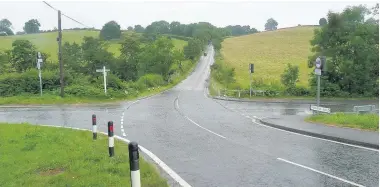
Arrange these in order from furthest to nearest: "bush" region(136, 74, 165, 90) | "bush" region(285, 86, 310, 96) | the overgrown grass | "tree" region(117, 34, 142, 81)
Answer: "tree" region(117, 34, 142, 81)
"bush" region(136, 74, 165, 90)
"bush" region(285, 86, 310, 96)
the overgrown grass

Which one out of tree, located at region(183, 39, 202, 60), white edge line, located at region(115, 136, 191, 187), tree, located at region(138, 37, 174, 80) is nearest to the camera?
white edge line, located at region(115, 136, 191, 187)

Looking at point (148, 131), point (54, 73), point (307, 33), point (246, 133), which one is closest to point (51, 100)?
point (54, 73)

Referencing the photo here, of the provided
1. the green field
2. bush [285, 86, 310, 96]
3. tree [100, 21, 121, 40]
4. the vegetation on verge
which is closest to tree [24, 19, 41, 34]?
tree [100, 21, 121, 40]

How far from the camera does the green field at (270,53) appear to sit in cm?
7834

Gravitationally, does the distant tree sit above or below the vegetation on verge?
above

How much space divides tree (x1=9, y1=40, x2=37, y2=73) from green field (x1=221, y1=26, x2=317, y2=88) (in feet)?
119

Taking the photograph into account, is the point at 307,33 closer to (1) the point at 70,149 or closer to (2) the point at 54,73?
(2) the point at 54,73

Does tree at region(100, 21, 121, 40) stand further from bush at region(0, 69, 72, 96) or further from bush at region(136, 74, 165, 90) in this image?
bush at region(0, 69, 72, 96)

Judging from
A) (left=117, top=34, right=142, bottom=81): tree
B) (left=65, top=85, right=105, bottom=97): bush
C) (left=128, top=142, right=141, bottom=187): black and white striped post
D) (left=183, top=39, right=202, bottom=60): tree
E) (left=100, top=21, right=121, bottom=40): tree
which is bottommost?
(left=65, top=85, right=105, bottom=97): bush

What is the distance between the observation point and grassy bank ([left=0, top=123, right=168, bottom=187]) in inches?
268

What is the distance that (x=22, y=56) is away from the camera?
51.1 m

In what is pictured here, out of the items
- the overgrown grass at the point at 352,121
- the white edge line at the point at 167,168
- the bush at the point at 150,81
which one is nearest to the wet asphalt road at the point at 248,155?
the white edge line at the point at 167,168

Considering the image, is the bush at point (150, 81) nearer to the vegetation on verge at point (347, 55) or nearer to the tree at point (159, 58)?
the tree at point (159, 58)

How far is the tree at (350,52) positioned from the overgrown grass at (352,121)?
18945 mm
